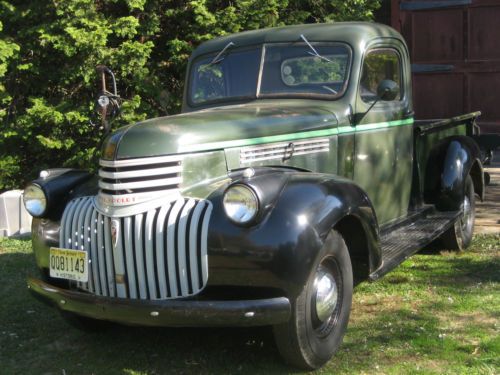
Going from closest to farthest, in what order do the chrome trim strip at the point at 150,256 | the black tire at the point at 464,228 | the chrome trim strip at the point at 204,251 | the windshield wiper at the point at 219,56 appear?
the chrome trim strip at the point at 204,251
the chrome trim strip at the point at 150,256
the windshield wiper at the point at 219,56
the black tire at the point at 464,228

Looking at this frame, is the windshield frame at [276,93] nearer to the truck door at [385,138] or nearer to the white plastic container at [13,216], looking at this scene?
the truck door at [385,138]

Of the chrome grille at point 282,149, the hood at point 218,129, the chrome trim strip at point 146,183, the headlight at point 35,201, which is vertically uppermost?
the hood at point 218,129

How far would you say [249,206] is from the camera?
300 cm

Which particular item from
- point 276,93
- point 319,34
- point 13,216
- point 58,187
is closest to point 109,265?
point 58,187

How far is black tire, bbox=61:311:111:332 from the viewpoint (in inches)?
156

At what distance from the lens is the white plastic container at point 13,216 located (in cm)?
703

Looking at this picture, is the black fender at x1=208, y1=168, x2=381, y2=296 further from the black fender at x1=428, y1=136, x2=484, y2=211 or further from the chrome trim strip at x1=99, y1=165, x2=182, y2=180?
the black fender at x1=428, y1=136, x2=484, y2=211

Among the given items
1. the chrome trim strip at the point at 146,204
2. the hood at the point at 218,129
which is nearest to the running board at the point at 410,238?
the hood at the point at 218,129

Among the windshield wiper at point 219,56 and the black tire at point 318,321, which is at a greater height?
the windshield wiper at point 219,56

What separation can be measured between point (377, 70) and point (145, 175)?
2232 mm

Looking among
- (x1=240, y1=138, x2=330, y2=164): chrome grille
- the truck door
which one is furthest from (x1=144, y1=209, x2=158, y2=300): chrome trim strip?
the truck door

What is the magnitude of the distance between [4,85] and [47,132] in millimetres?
897

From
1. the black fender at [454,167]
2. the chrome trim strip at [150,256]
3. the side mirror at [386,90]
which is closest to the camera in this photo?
the chrome trim strip at [150,256]

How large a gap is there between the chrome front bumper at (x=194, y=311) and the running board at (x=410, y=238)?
A: 97 cm
